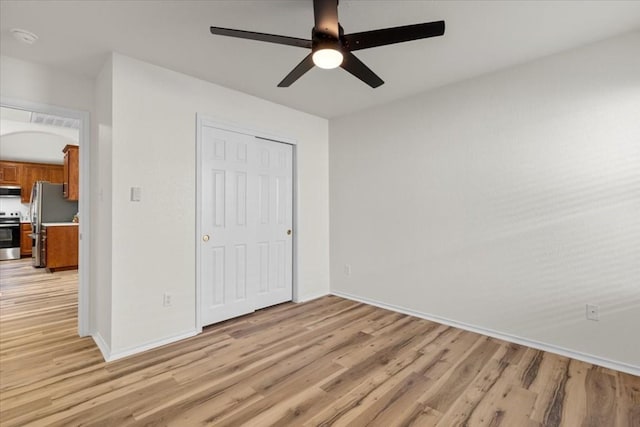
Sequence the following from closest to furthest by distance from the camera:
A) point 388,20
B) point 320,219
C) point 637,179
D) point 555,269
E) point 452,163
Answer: point 388,20, point 637,179, point 555,269, point 452,163, point 320,219

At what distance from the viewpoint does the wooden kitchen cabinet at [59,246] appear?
5562 mm

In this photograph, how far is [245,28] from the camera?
7.13 ft

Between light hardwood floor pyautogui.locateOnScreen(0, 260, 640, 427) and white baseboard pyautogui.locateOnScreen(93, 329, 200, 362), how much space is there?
6 centimetres

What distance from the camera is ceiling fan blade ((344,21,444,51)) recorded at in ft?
5.11

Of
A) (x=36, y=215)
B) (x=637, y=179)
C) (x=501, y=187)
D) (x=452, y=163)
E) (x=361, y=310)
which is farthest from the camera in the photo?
(x=36, y=215)

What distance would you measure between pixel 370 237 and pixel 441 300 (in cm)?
110

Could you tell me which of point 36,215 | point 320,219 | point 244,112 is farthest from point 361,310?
point 36,215

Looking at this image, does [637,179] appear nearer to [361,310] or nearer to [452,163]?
[452,163]

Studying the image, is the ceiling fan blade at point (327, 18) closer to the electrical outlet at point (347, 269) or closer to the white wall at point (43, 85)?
the white wall at point (43, 85)

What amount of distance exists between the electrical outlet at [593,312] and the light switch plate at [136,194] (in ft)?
12.3

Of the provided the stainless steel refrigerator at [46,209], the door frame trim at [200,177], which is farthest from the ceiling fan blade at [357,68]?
the stainless steel refrigerator at [46,209]

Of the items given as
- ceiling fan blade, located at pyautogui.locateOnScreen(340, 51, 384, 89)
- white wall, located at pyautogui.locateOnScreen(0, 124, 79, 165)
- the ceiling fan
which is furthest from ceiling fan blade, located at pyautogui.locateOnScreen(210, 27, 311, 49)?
white wall, located at pyautogui.locateOnScreen(0, 124, 79, 165)

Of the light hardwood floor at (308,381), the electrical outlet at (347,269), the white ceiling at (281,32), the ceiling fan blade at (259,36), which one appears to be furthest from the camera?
the electrical outlet at (347,269)

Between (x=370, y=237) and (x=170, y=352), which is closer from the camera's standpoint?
(x=170, y=352)
